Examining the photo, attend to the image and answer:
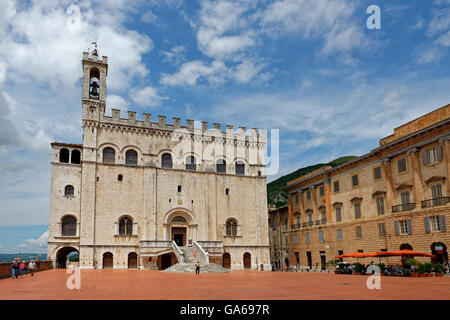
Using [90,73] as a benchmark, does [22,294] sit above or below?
below

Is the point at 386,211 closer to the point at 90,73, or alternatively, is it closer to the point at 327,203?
the point at 327,203

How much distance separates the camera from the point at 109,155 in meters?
39.4

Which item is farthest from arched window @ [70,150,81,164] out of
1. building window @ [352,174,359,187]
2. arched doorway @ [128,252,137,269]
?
building window @ [352,174,359,187]

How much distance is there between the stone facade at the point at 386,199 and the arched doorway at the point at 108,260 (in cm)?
2203

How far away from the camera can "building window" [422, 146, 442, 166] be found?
29.1 meters

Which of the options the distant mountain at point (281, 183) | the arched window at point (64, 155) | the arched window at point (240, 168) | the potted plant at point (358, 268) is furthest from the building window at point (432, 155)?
the distant mountain at point (281, 183)

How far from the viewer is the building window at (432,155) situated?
29.1 metres

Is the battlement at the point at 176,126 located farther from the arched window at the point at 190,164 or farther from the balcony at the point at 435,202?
the balcony at the point at 435,202

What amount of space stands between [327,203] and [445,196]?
14.9m

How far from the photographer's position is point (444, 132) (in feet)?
93.7

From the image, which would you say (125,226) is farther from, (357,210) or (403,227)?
(403,227)
